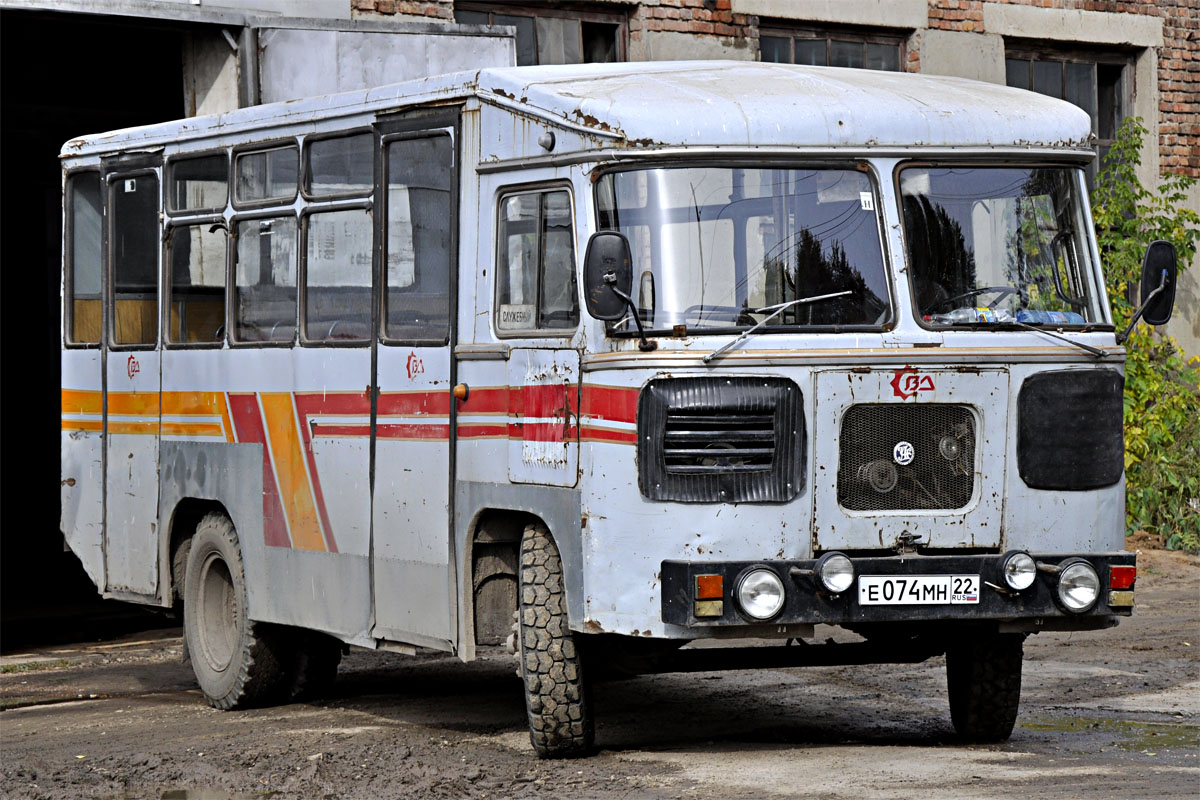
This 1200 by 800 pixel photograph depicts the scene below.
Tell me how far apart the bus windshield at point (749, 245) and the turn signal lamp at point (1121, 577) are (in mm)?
1383

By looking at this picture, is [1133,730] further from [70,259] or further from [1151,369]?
[1151,369]

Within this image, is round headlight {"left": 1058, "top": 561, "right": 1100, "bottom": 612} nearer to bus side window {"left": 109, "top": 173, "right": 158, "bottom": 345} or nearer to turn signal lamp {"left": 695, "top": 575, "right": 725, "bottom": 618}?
turn signal lamp {"left": 695, "top": 575, "right": 725, "bottom": 618}

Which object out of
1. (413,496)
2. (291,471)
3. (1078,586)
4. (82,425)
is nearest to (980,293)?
(1078,586)

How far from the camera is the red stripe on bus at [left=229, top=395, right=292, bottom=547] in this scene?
33.5 feet

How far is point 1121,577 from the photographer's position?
803 cm

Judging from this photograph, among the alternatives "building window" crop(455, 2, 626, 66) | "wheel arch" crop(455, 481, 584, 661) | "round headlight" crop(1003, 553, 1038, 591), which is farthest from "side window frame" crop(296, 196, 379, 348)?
"building window" crop(455, 2, 626, 66)

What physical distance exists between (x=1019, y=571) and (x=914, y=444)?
0.65 meters

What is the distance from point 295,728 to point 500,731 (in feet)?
3.60

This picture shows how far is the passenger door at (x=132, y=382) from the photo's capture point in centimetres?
1132

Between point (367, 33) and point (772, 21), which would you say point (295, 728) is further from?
point (772, 21)

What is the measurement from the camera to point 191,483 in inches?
430

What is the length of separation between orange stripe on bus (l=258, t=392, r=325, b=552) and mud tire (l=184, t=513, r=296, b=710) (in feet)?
2.25

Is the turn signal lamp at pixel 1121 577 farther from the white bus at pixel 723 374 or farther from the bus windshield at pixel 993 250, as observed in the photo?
the bus windshield at pixel 993 250

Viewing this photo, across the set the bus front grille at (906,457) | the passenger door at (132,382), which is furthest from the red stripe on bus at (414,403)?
the passenger door at (132,382)
